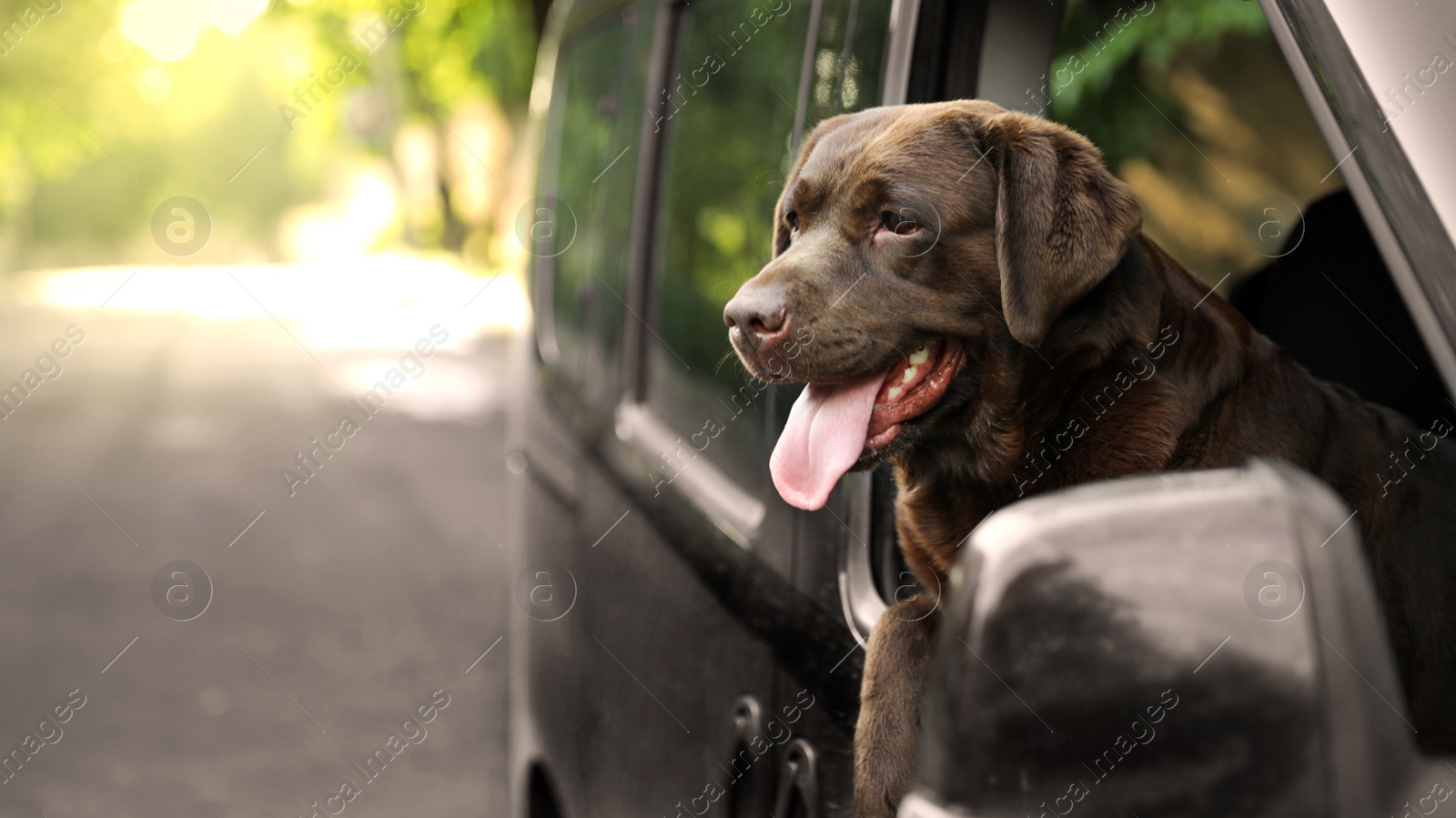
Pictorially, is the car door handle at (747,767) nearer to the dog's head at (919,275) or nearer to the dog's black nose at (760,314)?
the dog's head at (919,275)

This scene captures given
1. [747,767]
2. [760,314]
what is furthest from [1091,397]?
[747,767]

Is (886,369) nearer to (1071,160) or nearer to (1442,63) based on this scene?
(1071,160)

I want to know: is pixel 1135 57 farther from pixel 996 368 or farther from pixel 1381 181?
pixel 1381 181

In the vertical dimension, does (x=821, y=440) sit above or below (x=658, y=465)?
above

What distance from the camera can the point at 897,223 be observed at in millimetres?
2260

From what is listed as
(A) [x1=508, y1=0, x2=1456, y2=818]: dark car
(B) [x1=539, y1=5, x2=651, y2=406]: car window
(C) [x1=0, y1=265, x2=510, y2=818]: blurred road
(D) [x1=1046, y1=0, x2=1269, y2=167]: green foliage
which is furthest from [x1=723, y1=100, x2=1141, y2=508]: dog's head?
(C) [x1=0, y1=265, x2=510, y2=818]: blurred road

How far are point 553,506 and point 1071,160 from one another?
1988 mm

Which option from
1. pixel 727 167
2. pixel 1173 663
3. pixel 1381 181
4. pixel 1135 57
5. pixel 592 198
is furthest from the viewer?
pixel 592 198

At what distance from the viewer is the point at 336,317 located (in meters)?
26.4

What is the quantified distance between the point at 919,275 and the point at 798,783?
83 centimetres

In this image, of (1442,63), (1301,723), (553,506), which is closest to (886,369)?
(1442,63)

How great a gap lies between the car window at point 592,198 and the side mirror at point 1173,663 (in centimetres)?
242

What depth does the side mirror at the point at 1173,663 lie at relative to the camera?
940 mm

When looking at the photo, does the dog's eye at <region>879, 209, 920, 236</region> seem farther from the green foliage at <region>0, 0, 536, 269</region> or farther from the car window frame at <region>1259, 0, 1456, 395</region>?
the green foliage at <region>0, 0, 536, 269</region>
